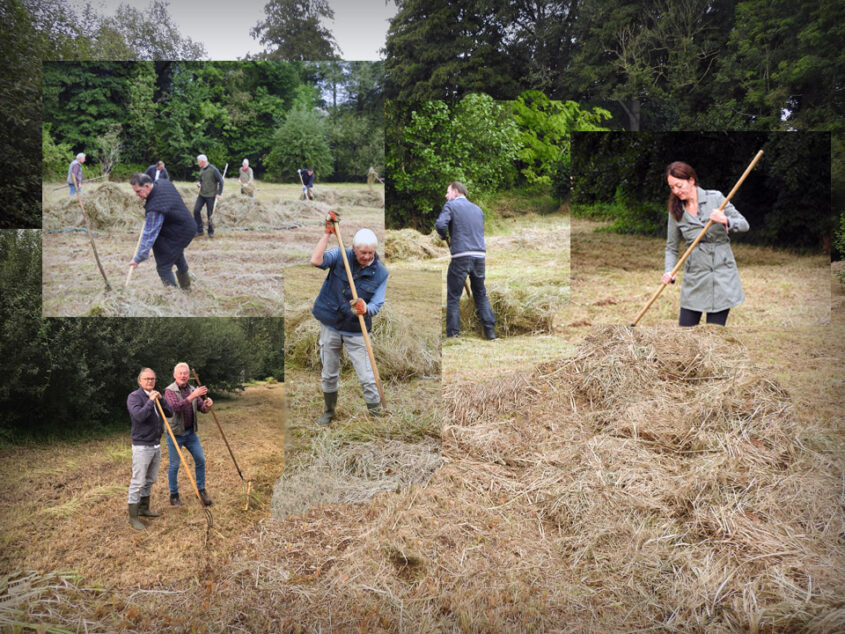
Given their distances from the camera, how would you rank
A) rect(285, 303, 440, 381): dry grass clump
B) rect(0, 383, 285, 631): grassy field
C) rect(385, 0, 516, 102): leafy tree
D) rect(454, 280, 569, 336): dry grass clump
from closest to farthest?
rect(0, 383, 285, 631): grassy field, rect(285, 303, 440, 381): dry grass clump, rect(454, 280, 569, 336): dry grass clump, rect(385, 0, 516, 102): leafy tree

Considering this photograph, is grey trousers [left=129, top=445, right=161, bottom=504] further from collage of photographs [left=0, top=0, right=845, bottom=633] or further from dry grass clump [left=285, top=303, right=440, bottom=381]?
dry grass clump [left=285, top=303, right=440, bottom=381]

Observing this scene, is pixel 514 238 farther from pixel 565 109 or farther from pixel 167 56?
pixel 167 56

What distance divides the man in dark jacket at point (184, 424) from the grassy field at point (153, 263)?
81cm

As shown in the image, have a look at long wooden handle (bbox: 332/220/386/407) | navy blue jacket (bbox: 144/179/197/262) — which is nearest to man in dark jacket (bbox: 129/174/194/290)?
navy blue jacket (bbox: 144/179/197/262)

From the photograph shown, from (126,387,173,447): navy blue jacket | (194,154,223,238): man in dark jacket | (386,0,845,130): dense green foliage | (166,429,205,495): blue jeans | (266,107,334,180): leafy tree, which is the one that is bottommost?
(166,429,205,495): blue jeans

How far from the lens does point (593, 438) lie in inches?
269

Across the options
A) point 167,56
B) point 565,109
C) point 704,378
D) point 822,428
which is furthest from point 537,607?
point 167,56

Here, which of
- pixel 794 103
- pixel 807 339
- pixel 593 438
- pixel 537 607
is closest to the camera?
pixel 537 607

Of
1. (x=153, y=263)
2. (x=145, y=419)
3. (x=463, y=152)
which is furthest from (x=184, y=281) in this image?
(x=463, y=152)

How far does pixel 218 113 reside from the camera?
660 cm

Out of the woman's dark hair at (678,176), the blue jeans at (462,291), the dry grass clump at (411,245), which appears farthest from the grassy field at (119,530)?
the woman's dark hair at (678,176)

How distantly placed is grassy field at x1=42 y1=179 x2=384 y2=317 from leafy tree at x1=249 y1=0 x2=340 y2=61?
10.9ft

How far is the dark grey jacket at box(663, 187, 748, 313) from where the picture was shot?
736cm

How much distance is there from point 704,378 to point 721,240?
1.57 metres
